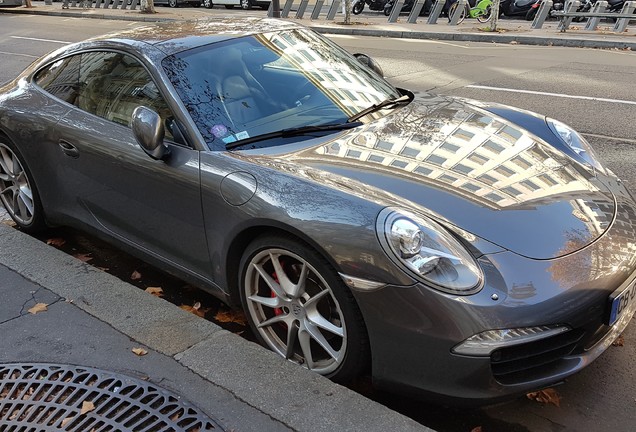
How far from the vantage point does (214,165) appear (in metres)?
2.96

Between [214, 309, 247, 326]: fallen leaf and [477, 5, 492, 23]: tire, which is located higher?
[214, 309, 247, 326]: fallen leaf

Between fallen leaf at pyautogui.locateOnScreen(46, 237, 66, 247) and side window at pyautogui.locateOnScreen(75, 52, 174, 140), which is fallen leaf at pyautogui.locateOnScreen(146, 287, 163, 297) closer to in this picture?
side window at pyautogui.locateOnScreen(75, 52, 174, 140)

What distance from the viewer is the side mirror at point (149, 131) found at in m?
2.99

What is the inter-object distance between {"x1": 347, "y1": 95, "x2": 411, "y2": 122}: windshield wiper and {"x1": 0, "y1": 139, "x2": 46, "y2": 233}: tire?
7.33 ft

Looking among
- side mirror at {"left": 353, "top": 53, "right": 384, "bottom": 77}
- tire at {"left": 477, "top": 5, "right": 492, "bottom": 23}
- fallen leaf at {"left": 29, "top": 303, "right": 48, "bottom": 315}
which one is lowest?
tire at {"left": 477, "top": 5, "right": 492, "bottom": 23}

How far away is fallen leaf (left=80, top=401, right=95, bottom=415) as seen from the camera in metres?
2.44

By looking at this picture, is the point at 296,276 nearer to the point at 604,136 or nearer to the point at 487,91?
the point at 604,136

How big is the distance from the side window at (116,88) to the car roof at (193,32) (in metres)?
0.13

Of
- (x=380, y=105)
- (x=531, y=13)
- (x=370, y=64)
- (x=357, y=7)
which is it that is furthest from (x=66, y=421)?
(x=357, y=7)

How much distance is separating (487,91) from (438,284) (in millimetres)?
7023

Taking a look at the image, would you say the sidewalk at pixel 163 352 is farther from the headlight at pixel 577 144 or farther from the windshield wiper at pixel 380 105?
the headlight at pixel 577 144

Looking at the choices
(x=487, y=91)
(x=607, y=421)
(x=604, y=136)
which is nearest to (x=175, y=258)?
(x=607, y=421)

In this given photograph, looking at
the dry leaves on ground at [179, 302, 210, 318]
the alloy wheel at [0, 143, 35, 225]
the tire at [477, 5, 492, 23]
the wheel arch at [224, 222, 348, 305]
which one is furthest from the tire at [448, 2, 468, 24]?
the wheel arch at [224, 222, 348, 305]

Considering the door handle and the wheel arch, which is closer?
the wheel arch
